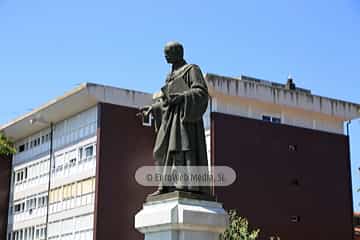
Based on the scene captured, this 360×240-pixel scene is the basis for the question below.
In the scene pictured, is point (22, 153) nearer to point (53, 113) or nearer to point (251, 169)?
point (53, 113)

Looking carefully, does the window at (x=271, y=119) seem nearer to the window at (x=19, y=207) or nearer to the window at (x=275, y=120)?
the window at (x=275, y=120)

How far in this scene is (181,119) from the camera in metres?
11.2

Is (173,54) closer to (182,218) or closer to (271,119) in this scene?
(182,218)

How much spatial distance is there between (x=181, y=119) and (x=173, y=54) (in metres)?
1.11

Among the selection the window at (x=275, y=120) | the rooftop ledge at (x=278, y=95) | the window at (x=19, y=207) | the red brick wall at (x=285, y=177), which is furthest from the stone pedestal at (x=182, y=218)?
the window at (x=19, y=207)

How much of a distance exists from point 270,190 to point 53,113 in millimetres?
14145

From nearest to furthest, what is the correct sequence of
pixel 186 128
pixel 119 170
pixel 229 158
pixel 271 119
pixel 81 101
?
pixel 186 128
pixel 229 158
pixel 119 170
pixel 81 101
pixel 271 119

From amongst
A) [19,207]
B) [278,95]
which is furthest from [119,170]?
[19,207]

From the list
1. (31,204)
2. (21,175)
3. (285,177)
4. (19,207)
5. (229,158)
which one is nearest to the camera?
(229,158)

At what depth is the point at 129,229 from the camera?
1576 inches

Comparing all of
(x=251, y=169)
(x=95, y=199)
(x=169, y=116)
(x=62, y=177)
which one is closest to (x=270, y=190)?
(x=251, y=169)

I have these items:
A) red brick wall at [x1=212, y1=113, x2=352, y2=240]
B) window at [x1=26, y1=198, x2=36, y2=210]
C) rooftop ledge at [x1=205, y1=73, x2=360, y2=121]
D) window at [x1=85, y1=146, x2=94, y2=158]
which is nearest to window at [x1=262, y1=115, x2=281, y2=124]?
red brick wall at [x1=212, y1=113, x2=352, y2=240]

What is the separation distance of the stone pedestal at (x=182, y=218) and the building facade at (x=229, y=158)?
27277 millimetres

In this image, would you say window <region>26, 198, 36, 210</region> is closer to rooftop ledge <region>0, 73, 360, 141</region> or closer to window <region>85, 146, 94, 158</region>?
rooftop ledge <region>0, 73, 360, 141</region>
